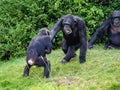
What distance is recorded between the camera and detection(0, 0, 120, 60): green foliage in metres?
11.9

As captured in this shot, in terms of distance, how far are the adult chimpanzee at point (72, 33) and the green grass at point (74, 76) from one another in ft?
0.71

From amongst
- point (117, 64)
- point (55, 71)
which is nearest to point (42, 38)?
point (55, 71)

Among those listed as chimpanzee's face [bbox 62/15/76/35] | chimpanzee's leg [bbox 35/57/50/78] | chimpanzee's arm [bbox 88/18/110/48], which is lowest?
chimpanzee's arm [bbox 88/18/110/48]

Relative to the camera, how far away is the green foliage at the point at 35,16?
11891 millimetres

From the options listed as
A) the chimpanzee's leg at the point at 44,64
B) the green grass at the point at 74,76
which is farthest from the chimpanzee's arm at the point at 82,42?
the chimpanzee's leg at the point at 44,64

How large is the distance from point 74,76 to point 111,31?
3.64 meters

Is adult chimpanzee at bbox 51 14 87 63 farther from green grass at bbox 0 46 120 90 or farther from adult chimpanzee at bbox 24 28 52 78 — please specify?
adult chimpanzee at bbox 24 28 52 78

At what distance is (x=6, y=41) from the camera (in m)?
11.8

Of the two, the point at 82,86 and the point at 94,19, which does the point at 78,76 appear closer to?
the point at 82,86

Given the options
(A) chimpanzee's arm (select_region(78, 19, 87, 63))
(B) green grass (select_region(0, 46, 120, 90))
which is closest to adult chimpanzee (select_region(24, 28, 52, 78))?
(B) green grass (select_region(0, 46, 120, 90))

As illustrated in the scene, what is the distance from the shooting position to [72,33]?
912 centimetres

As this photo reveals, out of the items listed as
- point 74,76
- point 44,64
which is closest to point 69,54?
point 74,76

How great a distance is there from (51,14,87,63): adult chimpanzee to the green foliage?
8.34 feet

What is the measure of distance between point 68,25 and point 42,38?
1022 millimetres
